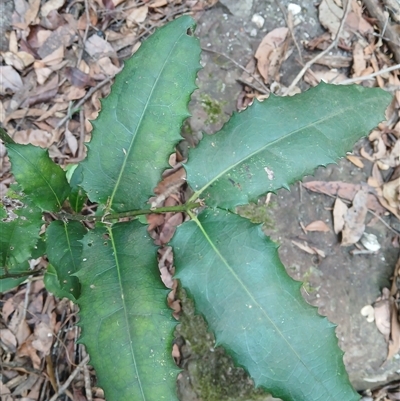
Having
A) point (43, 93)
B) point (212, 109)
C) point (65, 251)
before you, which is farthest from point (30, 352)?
point (212, 109)

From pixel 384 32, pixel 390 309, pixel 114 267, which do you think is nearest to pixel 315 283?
pixel 390 309

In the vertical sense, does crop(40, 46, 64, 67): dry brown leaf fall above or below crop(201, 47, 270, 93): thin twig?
above

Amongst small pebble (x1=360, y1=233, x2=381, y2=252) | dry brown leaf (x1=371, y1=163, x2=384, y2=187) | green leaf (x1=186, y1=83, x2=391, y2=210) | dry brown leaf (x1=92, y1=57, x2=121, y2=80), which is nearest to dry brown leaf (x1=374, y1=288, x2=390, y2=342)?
small pebble (x1=360, y1=233, x2=381, y2=252)

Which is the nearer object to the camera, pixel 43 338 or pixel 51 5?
pixel 43 338

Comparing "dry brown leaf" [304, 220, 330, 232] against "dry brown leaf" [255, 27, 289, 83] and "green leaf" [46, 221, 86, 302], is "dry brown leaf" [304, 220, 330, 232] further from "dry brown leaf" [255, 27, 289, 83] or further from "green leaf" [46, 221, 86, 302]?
"green leaf" [46, 221, 86, 302]

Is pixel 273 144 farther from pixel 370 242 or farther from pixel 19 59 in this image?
pixel 19 59

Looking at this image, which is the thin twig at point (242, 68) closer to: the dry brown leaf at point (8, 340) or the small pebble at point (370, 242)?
the small pebble at point (370, 242)

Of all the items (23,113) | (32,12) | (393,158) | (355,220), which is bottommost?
(355,220)
